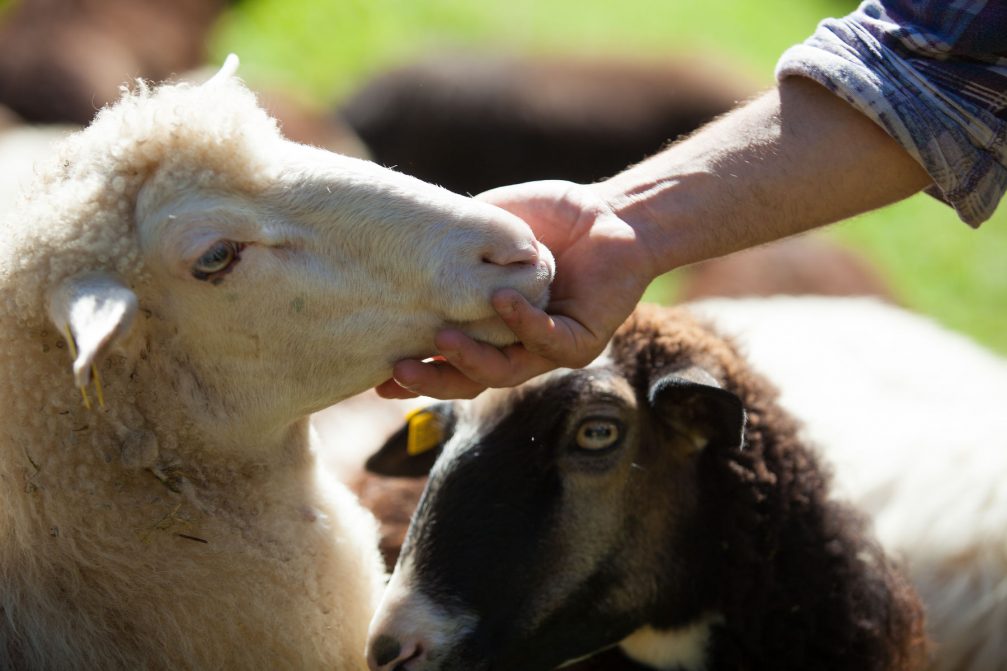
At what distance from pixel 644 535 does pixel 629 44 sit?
982 cm

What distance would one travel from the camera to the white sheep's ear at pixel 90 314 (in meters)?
2.18

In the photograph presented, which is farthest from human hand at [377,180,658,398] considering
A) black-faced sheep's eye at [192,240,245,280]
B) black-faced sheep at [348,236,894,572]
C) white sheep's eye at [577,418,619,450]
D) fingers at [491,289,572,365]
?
black-faced sheep at [348,236,894,572]

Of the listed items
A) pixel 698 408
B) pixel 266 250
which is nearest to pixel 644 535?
pixel 698 408

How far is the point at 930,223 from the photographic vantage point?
982 centimetres

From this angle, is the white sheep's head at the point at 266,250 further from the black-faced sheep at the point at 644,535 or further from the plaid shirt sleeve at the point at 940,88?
the plaid shirt sleeve at the point at 940,88

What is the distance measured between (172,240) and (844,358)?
307cm

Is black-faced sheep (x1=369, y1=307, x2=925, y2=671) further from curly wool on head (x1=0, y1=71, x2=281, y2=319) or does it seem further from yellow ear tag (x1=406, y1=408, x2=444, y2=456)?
curly wool on head (x1=0, y1=71, x2=281, y2=319)

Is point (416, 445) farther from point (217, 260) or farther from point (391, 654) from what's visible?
point (217, 260)

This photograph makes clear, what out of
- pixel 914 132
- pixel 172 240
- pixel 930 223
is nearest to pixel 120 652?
pixel 172 240

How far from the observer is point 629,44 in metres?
12.1

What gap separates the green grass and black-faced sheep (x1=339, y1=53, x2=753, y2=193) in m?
0.59

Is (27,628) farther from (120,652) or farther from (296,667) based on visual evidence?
(296,667)

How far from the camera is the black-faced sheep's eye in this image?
99.6 inches

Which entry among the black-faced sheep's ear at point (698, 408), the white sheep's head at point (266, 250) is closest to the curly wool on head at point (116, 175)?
the white sheep's head at point (266, 250)
